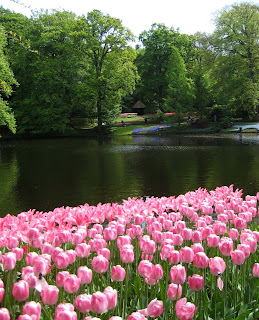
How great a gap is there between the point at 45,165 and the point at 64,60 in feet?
83.7

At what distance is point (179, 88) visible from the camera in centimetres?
3956

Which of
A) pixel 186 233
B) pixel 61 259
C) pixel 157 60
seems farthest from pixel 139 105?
pixel 61 259

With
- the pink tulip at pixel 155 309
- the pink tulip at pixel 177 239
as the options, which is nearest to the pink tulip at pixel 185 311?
the pink tulip at pixel 155 309

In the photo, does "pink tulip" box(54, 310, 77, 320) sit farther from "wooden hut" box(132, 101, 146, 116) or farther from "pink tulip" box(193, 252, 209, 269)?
"wooden hut" box(132, 101, 146, 116)

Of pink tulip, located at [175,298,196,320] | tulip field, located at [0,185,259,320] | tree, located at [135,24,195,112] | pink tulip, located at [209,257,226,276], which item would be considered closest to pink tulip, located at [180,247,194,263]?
tulip field, located at [0,185,259,320]

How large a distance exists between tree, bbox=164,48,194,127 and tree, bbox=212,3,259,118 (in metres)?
3.27

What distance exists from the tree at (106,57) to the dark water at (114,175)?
18.1 metres

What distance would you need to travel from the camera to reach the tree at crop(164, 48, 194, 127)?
39250mm

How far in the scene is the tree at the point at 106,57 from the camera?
3938cm

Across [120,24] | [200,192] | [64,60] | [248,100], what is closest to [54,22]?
[64,60]

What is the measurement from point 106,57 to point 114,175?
28.6 metres

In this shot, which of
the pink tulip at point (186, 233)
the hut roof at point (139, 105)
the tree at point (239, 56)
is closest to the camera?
the pink tulip at point (186, 233)

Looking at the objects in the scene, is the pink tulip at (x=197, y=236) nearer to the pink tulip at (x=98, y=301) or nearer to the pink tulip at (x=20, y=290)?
the pink tulip at (x=98, y=301)

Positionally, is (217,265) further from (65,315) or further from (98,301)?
(65,315)
